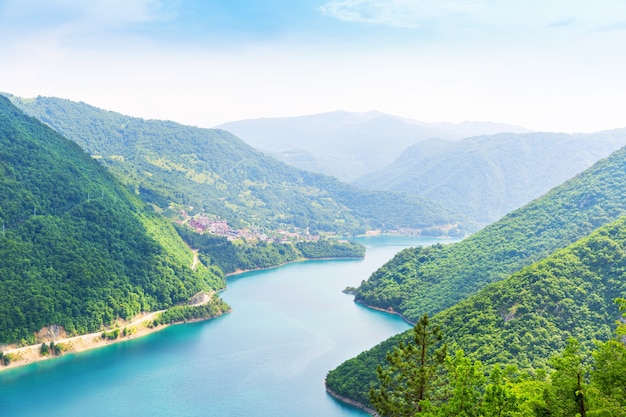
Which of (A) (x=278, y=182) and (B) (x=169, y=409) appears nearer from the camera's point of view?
(B) (x=169, y=409)

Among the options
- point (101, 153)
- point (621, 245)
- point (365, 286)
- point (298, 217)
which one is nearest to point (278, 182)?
point (298, 217)

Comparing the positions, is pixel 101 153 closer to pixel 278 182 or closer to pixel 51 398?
pixel 278 182

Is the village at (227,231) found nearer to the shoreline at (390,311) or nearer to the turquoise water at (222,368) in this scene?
the turquoise water at (222,368)

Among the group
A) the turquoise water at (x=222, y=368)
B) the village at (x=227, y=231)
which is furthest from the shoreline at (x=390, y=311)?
the village at (x=227, y=231)

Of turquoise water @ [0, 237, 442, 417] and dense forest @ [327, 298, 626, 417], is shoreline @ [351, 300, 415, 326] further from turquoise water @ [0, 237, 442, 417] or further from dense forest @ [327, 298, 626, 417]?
dense forest @ [327, 298, 626, 417]

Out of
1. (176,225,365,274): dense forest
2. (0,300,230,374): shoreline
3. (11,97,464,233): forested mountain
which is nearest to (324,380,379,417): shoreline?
(0,300,230,374): shoreline

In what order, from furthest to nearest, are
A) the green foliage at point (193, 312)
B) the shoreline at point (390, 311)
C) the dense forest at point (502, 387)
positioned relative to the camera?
the shoreline at point (390, 311), the green foliage at point (193, 312), the dense forest at point (502, 387)
